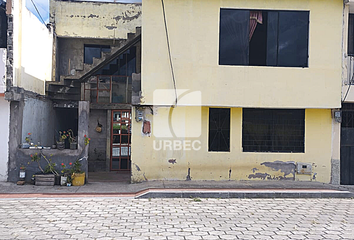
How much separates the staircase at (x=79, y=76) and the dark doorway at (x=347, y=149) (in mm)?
8333

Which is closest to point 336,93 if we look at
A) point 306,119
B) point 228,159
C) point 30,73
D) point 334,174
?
point 306,119

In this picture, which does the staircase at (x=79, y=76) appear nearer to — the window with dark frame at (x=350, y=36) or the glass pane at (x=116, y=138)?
the glass pane at (x=116, y=138)

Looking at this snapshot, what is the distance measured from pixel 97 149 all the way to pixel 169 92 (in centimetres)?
528

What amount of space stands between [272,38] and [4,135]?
371 inches

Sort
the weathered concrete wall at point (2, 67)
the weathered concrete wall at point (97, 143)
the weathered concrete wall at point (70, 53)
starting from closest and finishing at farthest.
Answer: the weathered concrete wall at point (2, 67) < the weathered concrete wall at point (97, 143) < the weathered concrete wall at point (70, 53)

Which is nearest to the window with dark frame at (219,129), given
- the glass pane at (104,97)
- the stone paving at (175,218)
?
the stone paving at (175,218)

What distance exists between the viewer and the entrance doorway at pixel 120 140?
13.7m

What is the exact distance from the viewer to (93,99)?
1384 centimetres

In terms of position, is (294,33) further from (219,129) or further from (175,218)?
(175,218)

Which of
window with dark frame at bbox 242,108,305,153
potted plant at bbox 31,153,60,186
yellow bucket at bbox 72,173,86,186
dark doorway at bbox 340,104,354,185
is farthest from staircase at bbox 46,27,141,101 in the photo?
dark doorway at bbox 340,104,354,185

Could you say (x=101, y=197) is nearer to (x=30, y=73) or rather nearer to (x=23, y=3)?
(x=30, y=73)

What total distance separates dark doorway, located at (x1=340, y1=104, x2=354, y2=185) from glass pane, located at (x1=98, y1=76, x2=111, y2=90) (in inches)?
376

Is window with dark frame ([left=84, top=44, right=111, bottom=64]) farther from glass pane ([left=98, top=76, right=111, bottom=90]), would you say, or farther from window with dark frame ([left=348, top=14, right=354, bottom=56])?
window with dark frame ([left=348, top=14, right=354, bottom=56])

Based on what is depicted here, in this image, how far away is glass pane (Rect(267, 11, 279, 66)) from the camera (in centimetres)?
1052
